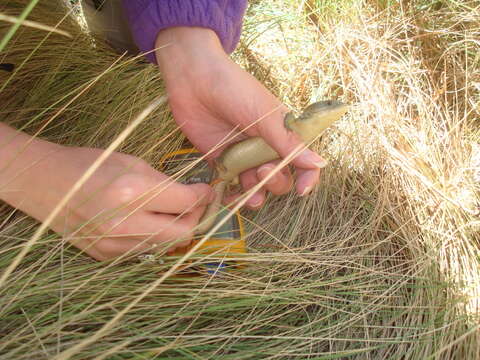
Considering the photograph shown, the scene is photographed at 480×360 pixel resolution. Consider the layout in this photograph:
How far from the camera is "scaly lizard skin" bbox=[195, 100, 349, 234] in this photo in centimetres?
120

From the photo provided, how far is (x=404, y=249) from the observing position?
137cm

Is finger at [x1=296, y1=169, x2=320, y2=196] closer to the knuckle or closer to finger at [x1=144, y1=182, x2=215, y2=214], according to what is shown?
finger at [x1=144, y1=182, x2=215, y2=214]

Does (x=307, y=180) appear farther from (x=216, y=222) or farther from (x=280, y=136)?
(x=216, y=222)

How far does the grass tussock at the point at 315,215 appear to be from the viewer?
0.97m

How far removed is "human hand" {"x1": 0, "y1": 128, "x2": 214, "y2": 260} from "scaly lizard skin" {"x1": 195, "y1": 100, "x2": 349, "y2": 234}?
146 millimetres

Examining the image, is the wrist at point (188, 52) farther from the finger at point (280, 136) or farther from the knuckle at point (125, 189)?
the knuckle at point (125, 189)

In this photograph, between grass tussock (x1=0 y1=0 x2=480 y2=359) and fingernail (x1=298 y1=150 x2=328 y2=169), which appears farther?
fingernail (x1=298 y1=150 x2=328 y2=169)

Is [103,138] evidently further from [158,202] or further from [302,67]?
[302,67]

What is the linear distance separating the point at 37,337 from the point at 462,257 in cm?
122

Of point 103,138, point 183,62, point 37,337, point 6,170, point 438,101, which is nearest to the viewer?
point 37,337

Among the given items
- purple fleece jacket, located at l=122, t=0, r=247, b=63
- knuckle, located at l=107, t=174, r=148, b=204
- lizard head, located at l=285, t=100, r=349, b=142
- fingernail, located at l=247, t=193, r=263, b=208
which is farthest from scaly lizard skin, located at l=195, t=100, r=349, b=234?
purple fleece jacket, located at l=122, t=0, r=247, b=63

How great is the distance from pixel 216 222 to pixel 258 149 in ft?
0.90

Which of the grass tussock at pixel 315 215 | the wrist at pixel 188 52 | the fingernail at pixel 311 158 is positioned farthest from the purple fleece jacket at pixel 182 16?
the fingernail at pixel 311 158

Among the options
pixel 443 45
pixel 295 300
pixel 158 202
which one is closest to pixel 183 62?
pixel 158 202
